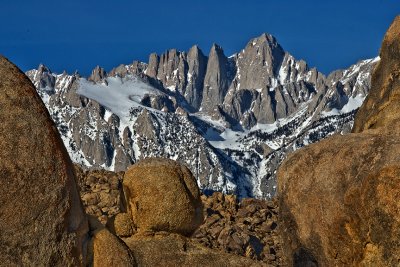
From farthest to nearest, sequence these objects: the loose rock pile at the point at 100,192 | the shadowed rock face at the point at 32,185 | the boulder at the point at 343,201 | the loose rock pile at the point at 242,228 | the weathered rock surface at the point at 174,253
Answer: the loose rock pile at the point at 100,192
the loose rock pile at the point at 242,228
the weathered rock surface at the point at 174,253
the boulder at the point at 343,201
the shadowed rock face at the point at 32,185

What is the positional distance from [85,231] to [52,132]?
2.52 metres

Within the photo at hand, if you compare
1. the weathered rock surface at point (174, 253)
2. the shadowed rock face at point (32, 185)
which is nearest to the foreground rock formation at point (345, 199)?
the weathered rock surface at point (174, 253)

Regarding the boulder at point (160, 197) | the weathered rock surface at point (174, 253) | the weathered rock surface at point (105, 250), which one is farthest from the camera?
the boulder at point (160, 197)

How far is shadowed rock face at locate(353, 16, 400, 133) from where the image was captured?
24.8 m

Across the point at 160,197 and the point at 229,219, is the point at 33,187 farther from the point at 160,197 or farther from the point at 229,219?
the point at 229,219

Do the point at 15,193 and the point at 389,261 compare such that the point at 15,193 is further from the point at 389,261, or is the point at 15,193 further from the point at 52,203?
the point at 389,261

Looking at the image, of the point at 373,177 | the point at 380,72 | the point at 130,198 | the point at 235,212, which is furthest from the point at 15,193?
the point at 235,212

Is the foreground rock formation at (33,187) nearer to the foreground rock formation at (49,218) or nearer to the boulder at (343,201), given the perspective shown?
the foreground rock formation at (49,218)

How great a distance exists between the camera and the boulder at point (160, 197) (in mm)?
21609

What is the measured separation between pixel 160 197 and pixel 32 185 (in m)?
5.80

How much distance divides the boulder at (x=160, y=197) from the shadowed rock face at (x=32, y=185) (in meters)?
A: 4.32

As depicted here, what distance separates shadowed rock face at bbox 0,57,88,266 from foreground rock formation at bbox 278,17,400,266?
7.22 metres

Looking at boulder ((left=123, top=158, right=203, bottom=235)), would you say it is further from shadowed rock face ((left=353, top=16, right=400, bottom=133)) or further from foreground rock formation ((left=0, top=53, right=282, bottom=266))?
shadowed rock face ((left=353, top=16, right=400, bottom=133))

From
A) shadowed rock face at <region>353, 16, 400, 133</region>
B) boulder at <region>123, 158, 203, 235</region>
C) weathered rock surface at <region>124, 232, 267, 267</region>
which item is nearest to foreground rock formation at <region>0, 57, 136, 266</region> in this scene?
weathered rock surface at <region>124, 232, 267, 267</region>
